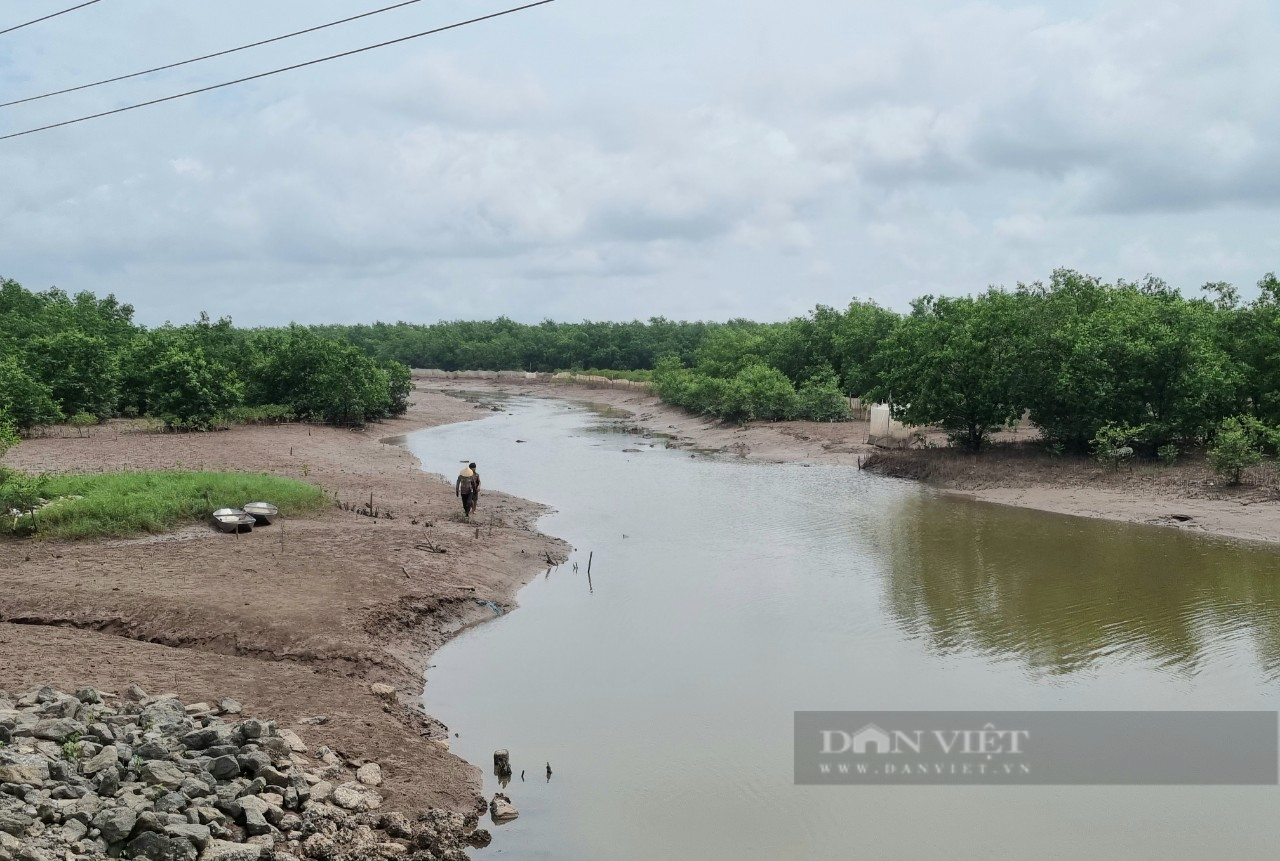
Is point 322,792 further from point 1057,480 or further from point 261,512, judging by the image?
point 1057,480

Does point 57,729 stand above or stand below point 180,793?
above

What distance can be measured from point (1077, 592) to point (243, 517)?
55.0 feet

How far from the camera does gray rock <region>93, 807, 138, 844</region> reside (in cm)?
747

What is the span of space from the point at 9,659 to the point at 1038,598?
661 inches

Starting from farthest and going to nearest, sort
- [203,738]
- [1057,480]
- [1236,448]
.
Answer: [1057,480] < [1236,448] < [203,738]

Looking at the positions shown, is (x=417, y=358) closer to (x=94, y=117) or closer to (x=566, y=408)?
(x=566, y=408)

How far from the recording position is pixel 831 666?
1484 centimetres

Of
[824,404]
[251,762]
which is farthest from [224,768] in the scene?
[824,404]

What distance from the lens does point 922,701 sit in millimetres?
13359

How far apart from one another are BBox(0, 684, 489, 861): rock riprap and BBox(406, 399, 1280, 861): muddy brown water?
129 centimetres

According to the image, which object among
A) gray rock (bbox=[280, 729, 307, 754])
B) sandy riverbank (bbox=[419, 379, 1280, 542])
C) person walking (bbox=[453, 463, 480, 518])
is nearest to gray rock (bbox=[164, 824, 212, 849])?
gray rock (bbox=[280, 729, 307, 754])

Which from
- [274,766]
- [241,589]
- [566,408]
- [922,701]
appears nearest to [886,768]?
[922,701]

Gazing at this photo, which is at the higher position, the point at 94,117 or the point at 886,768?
the point at 94,117

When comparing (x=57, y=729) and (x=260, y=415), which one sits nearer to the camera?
(x=57, y=729)
